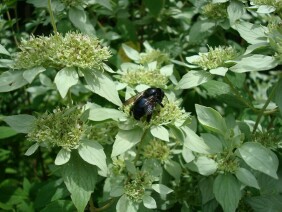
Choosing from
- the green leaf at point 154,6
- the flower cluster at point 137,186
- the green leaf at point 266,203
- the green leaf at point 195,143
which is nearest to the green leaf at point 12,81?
the flower cluster at point 137,186

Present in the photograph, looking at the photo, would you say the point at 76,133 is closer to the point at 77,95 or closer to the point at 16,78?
the point at 16,78

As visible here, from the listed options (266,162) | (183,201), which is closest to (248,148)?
(266,162)

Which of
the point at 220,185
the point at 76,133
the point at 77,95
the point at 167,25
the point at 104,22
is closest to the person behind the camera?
the point at 76,133

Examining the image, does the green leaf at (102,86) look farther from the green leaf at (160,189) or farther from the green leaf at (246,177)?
the green leaf at (246,177)

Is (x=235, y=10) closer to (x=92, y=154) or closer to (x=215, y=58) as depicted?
(x=215, y=58)

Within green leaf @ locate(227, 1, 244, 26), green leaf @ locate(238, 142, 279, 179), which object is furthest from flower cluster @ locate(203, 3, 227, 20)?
green leaf @ locate(238, 142, 279, 179)
